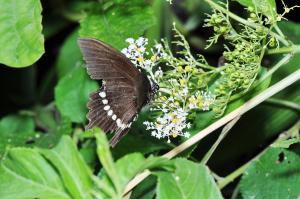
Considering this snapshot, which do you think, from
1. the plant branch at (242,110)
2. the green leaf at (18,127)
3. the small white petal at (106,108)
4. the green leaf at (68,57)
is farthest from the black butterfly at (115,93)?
the green leaf at (68,57)

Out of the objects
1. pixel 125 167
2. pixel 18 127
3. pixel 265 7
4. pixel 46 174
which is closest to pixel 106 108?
pixel 46 174

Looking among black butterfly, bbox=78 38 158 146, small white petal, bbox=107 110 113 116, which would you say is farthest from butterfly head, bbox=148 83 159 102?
small white petal, bbox=107 110 113 116

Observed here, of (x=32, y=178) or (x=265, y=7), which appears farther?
(x=265, y=7)

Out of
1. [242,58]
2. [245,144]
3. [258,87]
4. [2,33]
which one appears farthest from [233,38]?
[245,144]

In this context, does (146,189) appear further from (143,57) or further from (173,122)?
(143,57)

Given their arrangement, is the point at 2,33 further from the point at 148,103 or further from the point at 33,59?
the point at 148,103

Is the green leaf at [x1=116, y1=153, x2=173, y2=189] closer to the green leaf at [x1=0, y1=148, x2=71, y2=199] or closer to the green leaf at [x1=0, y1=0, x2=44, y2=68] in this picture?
the green leaf at [x1=0, y1=148, x2=71, y2=199]
